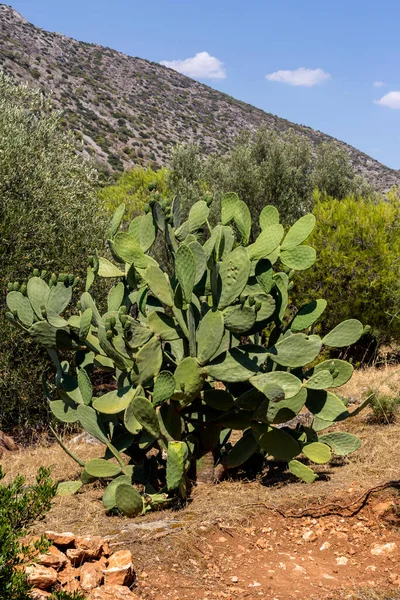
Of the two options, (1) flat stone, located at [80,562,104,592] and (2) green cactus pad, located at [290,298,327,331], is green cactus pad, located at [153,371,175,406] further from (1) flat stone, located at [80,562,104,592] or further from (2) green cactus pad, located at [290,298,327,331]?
(2) green cactus pad, located at [290,298,327,331]

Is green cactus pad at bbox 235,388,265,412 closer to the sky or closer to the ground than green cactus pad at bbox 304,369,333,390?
closer to the ground

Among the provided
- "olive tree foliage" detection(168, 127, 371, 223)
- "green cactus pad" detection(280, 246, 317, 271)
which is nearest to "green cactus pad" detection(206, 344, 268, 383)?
"green cactus pad" detection(280, 246, 317, 271)

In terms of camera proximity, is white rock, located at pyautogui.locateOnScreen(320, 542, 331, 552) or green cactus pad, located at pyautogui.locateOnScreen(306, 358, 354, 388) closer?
white rock, located at pyautogui.locateOnScreen(320, 542, 331, 552)

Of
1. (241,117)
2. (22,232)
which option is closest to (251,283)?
(22,232)

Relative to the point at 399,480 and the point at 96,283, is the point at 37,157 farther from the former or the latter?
the point at 399,480

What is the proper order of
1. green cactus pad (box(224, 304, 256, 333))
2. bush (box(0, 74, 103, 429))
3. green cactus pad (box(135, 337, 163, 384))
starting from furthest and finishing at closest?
1. bush (box(0, 74, 103, 429))
2. green cactus pad (box(135, 337, 163, 384))
3. green cactus pad (box(224, 304, 256, 333))

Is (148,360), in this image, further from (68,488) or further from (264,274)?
(68,488)

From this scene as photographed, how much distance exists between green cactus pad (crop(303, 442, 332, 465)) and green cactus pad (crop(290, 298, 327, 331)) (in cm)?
109

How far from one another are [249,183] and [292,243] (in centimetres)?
1150

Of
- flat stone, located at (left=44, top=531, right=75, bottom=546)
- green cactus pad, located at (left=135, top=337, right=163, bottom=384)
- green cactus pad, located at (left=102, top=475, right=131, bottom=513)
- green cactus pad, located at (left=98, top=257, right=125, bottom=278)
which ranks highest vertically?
green cactus pad, located at (left=98, top=257, right=125, bottom=278)

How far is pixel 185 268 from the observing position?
4.89 m

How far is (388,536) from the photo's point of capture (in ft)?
15.5

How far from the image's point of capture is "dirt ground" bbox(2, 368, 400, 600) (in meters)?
3.92

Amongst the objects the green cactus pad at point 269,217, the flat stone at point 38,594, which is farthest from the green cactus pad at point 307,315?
the flat stone at point 38,594
